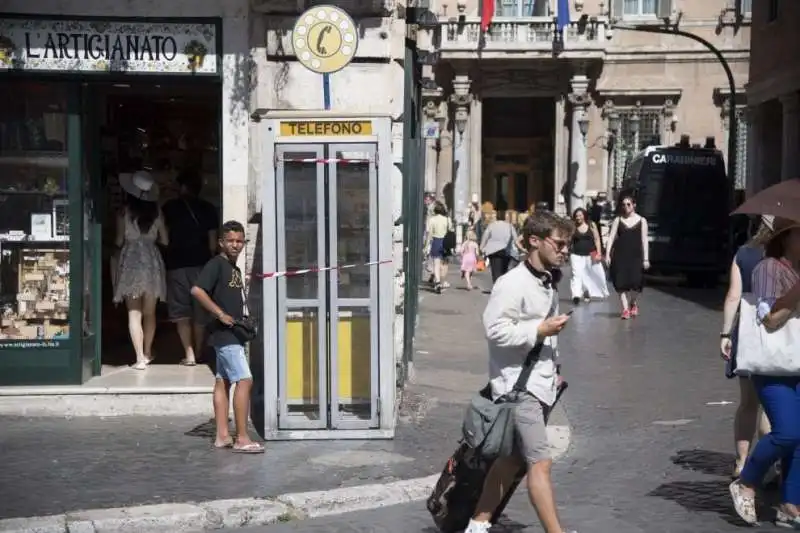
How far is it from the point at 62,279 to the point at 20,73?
5.77 ft

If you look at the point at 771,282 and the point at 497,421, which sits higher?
the point at 771,282

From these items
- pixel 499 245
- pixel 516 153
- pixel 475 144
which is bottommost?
pixel 499 245

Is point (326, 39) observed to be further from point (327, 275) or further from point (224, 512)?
point (224, 512)

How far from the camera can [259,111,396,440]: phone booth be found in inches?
357

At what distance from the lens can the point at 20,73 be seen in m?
10.2

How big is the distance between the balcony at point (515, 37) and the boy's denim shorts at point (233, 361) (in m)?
34.4

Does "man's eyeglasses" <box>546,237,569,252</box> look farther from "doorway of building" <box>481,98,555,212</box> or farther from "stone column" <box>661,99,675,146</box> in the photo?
"doorway of building" <box>481,98,555,212</box>

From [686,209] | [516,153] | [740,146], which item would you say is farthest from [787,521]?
[516,153]

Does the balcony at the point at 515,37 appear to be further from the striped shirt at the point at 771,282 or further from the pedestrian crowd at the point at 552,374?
the striped shirt at the point at 771,282

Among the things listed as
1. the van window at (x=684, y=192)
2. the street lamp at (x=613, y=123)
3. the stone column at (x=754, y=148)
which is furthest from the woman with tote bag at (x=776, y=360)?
the street lamp at (x=613, y=123)

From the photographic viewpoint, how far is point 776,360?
688 centimetres

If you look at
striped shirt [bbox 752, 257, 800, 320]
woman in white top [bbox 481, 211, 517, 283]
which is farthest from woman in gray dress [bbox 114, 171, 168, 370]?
woman in white top [bbox 481, 211, 517, 283]

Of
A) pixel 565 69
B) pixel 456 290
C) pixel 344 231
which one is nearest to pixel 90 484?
pixel 344 231

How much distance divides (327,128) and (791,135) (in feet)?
68.8
